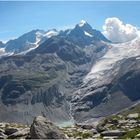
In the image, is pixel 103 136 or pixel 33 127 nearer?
pixel 33 127

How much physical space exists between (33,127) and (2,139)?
4388mm

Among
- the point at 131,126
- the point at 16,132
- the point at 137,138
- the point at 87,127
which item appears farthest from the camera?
the point at 87,127

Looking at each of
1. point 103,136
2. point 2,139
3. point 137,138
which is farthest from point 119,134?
point 2,139

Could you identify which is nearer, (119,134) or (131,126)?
(119,134)

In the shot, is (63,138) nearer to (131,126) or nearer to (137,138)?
(137,138)

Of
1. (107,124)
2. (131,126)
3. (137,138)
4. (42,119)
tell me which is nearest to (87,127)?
(107,124)

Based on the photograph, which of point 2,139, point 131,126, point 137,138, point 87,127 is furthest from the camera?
point 87,127

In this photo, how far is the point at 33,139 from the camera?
34.7 metres

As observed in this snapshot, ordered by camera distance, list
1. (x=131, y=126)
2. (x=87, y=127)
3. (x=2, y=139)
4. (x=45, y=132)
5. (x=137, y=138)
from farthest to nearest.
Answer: (x=87, y=127) < (x=131, y=126) < (x=2, y=139) < (x=45, y=132) < (x=137, y=138)

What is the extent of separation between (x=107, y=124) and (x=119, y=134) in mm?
13277

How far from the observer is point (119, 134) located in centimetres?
3912

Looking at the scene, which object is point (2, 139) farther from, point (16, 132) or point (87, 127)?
point (87, 127)

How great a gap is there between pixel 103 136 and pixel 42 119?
7.20 metres

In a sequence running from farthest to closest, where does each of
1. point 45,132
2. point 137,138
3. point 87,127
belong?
1. point 87,127
2. point 45,132
3. point 137,138
